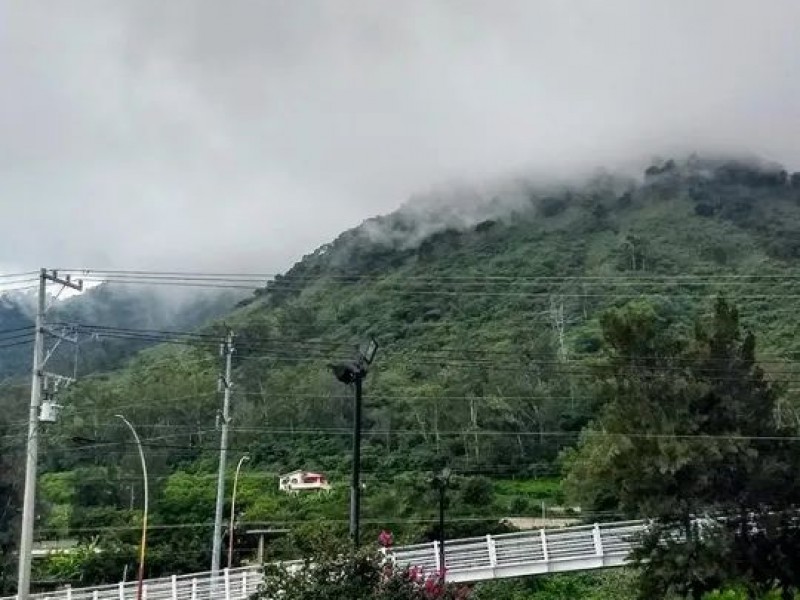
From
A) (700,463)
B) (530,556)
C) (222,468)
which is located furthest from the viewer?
(530,556)

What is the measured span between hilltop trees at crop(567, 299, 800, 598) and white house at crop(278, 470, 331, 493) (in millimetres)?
28782

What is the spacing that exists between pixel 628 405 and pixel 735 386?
117 inches

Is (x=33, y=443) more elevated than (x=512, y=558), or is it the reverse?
(x=33, y=443)

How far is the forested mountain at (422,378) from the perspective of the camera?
49625 millimetres

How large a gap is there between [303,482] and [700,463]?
33.1 meters

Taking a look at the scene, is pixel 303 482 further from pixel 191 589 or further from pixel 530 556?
pixel 530 556

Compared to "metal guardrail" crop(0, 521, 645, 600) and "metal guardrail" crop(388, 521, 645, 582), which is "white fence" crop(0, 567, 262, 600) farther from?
"metal guardrail" crop(388, 521, 645, 582)

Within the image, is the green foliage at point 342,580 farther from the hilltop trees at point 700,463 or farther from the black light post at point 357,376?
the hilltop trees at point 700,463

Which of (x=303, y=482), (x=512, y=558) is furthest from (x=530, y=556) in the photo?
(x=303, y=482)

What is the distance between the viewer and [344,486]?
183ft

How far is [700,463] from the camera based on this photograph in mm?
26375

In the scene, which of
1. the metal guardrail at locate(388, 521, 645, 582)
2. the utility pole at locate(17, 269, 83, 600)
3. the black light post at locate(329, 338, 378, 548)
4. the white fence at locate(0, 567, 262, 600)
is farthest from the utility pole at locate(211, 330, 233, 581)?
the black light post at locate(329, 338, 378, 548)

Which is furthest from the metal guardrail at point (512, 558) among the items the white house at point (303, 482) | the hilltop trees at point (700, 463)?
the white house at point (303, 482)

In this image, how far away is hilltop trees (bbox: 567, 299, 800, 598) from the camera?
26.2 meters
